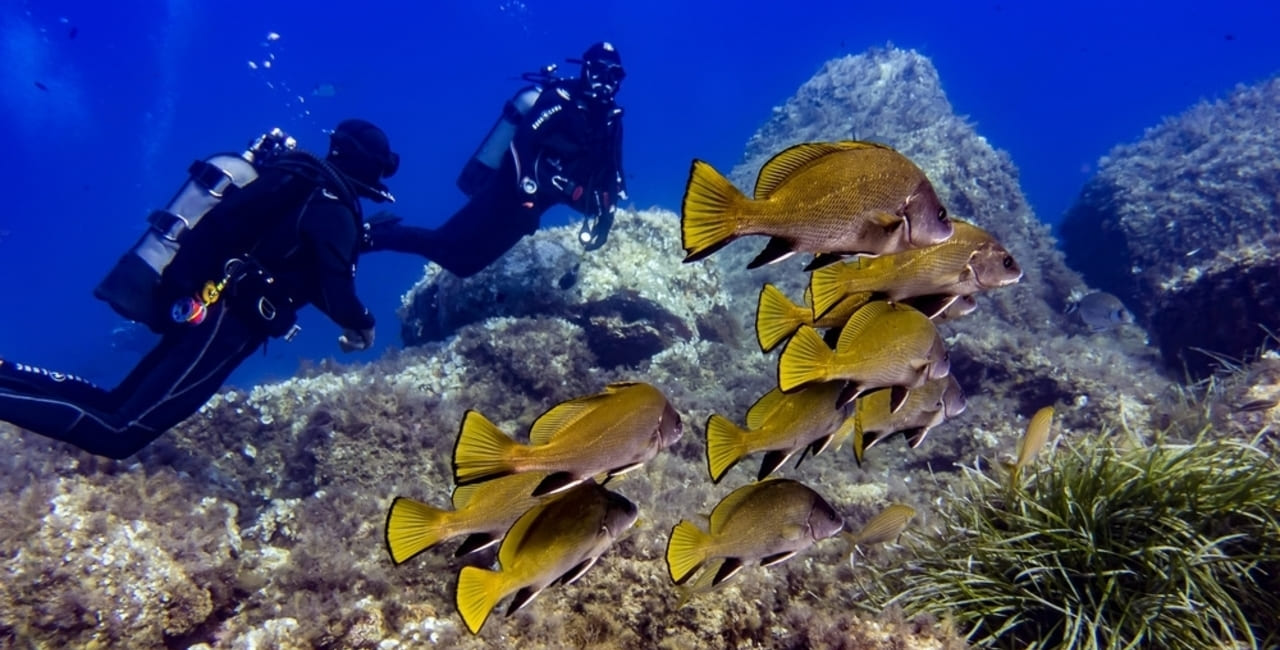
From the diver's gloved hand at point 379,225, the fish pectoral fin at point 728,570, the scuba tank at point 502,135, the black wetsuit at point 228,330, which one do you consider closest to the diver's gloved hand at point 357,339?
the black wetsuit at point 228,330

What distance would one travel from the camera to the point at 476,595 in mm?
1899

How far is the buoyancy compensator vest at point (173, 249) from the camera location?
5.89 m

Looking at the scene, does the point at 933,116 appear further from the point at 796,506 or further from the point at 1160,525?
the point at 796,506

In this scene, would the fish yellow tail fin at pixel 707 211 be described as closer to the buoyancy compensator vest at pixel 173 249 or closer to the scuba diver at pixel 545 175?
the buoyancy compensator vest at pixel 173 249

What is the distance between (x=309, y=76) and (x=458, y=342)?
462 feet

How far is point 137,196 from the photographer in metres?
104

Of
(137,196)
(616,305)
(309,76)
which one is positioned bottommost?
(616,305)

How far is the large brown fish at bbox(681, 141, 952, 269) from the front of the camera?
1.46 metres

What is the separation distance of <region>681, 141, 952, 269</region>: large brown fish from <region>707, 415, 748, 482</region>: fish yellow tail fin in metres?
0.68

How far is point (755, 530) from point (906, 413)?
2.54ft

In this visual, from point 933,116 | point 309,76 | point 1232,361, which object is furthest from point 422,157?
point 1232,361

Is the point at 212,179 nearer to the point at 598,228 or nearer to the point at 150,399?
the point at 150,399

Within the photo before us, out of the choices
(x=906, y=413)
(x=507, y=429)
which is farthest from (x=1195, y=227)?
→ (x=906, y=413)

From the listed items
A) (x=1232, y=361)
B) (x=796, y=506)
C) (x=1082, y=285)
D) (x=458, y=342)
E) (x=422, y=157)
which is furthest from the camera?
(x=422, y=157)
